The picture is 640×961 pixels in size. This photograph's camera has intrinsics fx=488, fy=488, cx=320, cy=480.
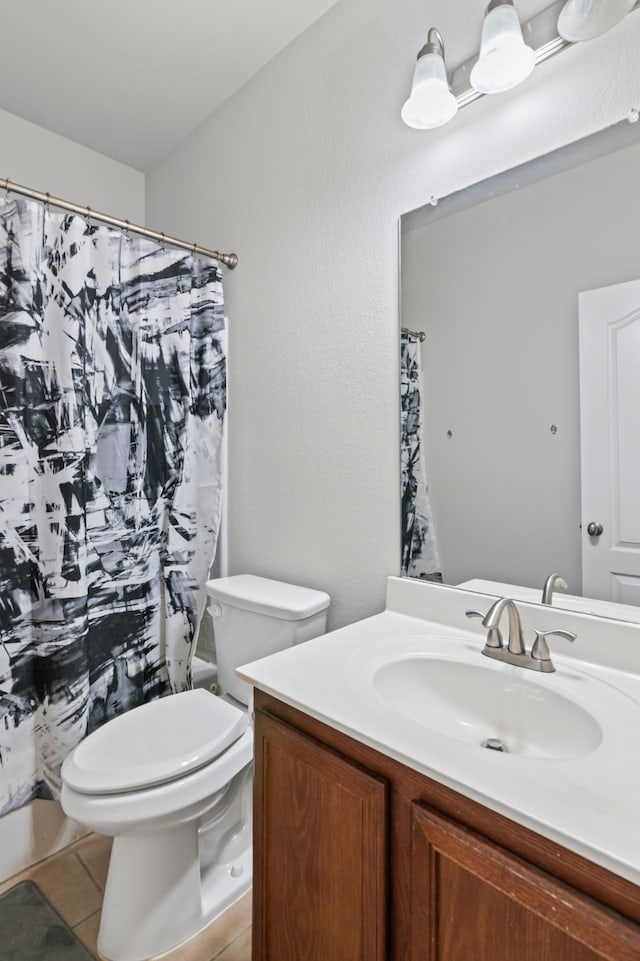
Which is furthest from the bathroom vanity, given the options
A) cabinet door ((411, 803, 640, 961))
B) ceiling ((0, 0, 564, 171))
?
ceiling ((0, 0, 564, 171))

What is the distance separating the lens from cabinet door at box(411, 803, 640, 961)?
1.78 ft

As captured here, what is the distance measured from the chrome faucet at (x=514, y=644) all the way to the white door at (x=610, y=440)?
0.17m

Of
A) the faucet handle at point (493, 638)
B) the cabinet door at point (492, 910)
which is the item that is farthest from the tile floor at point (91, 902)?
the faucet handle at point (493, 638)

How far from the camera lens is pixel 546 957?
573 millimetres

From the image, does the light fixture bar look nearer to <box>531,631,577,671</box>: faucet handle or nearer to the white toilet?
<box>531,631,577,671</box>: faucet handle

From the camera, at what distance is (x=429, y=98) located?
3.81 feet

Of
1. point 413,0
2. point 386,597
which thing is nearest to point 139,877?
point 386,597

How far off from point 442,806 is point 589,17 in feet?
4.71

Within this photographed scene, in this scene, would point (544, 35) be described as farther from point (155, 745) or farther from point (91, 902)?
point (91, 902)

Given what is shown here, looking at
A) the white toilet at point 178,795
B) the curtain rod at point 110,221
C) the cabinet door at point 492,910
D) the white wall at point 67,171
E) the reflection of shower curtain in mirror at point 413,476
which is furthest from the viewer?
the white wall at point 67,171

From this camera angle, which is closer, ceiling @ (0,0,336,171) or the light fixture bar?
the light fixture bar

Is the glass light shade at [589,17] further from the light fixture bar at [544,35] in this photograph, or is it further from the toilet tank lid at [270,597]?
the toilet tank lid at [270,597]

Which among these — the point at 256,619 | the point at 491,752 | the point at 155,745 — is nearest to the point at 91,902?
the point at 155,745

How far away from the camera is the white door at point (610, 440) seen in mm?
977
